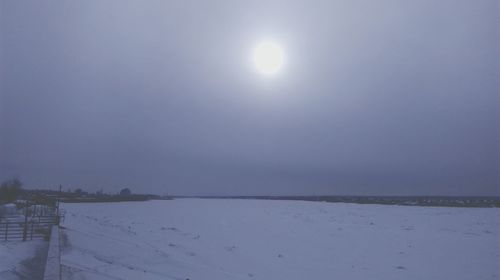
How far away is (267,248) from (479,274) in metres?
9.46

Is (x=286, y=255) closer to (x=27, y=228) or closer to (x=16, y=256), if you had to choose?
(x=16, y=256)

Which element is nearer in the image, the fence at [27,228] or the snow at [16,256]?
the snow at [16,256]

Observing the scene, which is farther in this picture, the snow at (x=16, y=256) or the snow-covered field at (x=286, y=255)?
the snow-covered field at (x=286, y=255)

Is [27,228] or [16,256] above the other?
[27,228]

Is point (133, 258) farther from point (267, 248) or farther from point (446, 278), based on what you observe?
point (446, 278)

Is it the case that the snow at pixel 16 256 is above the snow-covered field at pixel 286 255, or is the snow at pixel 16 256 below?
above

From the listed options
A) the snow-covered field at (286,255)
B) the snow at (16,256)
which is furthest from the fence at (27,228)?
the snow-covered field at (286,255)

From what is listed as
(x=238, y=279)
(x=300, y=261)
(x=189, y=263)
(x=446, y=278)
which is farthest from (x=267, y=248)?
(x=446, y=278)

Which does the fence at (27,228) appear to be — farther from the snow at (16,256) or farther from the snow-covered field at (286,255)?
the snow-covered field at (286,255)

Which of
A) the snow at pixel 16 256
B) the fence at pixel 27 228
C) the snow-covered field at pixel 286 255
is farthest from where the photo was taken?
the fence at pixel 27 228

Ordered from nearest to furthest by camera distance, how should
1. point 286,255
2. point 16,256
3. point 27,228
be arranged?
point 16,256 → point 286,255 → point 27,228

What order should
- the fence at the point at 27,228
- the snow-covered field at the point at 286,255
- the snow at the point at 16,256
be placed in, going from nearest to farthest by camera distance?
the snow at the point at 16,256 < the snow-covered field at the point at 286,255 < the fence at the point at 27,228

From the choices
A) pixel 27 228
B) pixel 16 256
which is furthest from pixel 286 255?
pixel 27 228

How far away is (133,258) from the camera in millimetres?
15492
